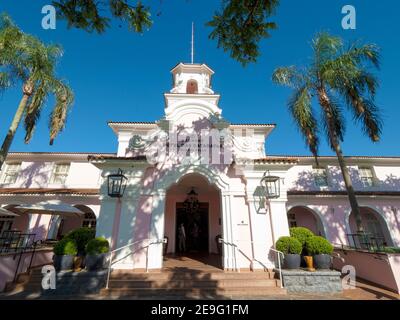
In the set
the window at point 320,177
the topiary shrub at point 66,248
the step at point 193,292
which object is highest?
the window at point 320,177

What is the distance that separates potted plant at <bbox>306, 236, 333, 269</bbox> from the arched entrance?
221 inches

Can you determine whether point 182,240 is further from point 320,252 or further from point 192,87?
point 192,87

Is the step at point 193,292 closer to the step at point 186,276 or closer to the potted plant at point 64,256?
the step at point 186,276

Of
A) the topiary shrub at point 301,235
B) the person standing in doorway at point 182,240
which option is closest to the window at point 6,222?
the person standing in doorway at point 182,240

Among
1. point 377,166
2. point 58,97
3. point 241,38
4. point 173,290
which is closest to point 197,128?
point 241,38

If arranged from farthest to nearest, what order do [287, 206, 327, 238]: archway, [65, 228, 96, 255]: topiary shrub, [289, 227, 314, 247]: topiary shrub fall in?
[287, 206, 327, 238]: archway, [289, 227, 314, 247]: topiary shrub, [65, 228, 96, 255]: topiary shrub

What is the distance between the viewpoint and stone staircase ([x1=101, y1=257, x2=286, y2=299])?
571 centimetres

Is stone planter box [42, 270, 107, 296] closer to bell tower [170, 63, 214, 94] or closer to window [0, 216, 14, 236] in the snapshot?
bell tower [170, 63, 214, 94]

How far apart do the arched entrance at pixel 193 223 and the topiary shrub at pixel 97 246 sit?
206 inches

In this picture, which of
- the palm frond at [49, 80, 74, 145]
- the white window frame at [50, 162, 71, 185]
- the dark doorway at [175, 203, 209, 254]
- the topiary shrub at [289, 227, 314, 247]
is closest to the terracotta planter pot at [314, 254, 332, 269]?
the topiary shrub at [289, 227, 314, 247]

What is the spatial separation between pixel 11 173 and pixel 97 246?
15584mm

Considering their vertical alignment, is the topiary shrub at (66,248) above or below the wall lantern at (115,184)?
below

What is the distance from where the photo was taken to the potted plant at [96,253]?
243 inches

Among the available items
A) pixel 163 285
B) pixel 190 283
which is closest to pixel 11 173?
pixel 163 285
